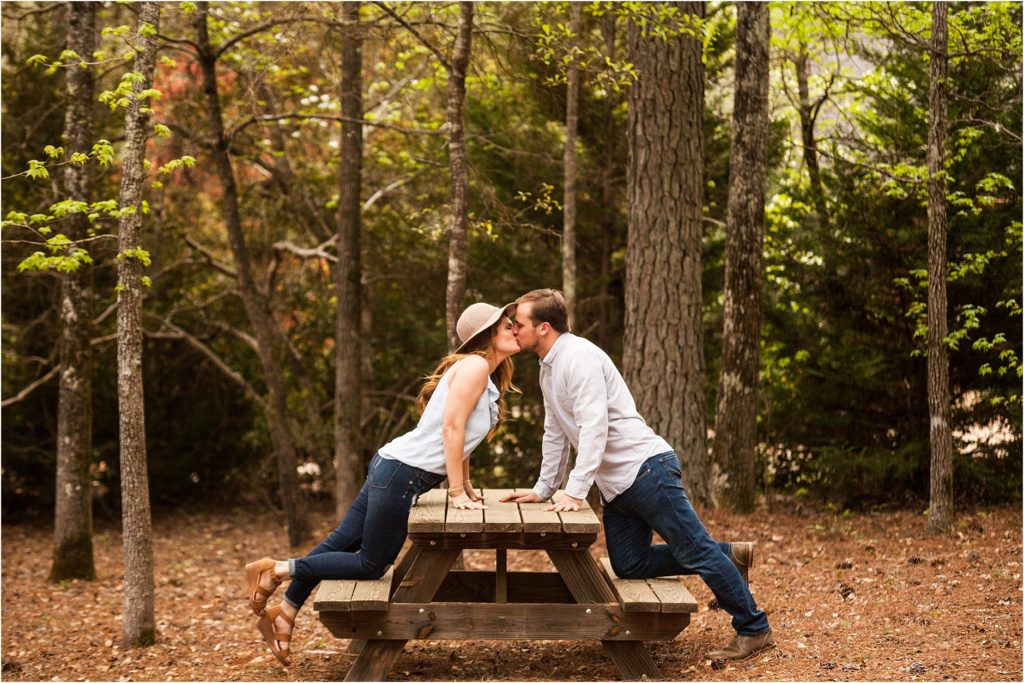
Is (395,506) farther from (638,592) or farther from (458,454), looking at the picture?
(638,592)

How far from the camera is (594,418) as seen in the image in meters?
5.07

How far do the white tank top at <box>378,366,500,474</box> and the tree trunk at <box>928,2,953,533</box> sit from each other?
4.71 meters

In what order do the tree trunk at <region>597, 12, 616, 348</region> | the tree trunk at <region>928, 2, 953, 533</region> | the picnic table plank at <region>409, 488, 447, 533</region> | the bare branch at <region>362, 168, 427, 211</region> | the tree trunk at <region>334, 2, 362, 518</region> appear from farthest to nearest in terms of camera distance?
the bare branch at <region>362, 168, 427, 211</region> → the tree trunk at <region>597, 12, 616, 348</region> → the tree trunk at <region>334, 2, 362, 518</region> → the tree trunk at <region>928, 2, 953, 533</region> → the picnic table plank at <region>409, 488, 447, 533</region>

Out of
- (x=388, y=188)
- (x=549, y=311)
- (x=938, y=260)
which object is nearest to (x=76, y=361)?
(x=388, y=188)

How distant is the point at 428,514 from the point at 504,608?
67 cm

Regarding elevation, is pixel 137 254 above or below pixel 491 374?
above

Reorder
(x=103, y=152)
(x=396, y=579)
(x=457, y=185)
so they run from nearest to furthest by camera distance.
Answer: (x=396, y=579), (x=103, y=152), (x=457, y=185)

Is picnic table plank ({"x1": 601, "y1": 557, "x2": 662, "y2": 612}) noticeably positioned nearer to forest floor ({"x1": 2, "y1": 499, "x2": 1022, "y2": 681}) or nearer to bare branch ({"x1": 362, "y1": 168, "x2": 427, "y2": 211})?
forest floor ({"x1": 2, "y1": 499, "x2": 1022, "y2": 681})

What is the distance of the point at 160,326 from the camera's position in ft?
42.1

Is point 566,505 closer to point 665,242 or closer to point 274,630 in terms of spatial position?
point 274,630

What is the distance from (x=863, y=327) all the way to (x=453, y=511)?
6.44 meters

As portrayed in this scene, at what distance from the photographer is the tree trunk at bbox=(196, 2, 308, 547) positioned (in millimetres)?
10438

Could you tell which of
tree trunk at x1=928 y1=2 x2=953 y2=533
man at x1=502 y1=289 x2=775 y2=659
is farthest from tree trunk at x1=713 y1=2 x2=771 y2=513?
man at x1=502 y1=289 x2=775 y2=659

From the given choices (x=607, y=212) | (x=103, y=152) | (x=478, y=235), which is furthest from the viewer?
(x=607, y=212)
